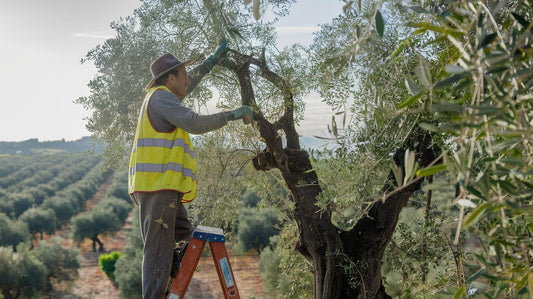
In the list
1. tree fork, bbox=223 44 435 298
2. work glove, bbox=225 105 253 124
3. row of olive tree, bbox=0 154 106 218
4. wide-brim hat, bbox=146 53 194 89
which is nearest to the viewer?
work glove, bbox=225 105 253 124

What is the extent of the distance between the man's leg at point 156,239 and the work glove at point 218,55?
186 centimetres

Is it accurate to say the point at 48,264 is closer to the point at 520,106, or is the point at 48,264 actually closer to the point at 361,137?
the point at 361,137

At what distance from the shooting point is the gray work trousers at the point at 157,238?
378cm

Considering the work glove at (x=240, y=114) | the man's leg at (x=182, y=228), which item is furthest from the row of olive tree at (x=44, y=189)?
the work glove at (x=240, y=114)

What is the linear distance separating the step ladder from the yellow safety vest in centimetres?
50

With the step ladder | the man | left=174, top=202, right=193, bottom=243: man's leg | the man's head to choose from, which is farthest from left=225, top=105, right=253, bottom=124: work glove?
left=174, top=202, right=193, bottom=243: man's leg

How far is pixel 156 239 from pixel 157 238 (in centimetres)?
1

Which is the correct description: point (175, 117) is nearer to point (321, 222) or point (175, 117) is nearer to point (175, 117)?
point (175, 117)

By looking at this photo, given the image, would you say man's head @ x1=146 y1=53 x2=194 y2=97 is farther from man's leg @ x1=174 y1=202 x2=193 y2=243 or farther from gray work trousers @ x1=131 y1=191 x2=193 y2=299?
man's leg @ x1=174 y1=202 x2=193 y2=243

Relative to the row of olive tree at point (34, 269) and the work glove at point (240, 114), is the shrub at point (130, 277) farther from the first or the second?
the work glove at point (240, 114)

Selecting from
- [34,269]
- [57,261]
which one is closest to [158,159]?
[34,269]

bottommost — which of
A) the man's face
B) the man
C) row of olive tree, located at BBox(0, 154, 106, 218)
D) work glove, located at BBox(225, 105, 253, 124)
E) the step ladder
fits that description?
row of olive tree, located at BBox(0, 154, 106, 218)

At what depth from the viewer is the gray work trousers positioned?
3781 mm

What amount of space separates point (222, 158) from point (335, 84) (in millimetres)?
2117
